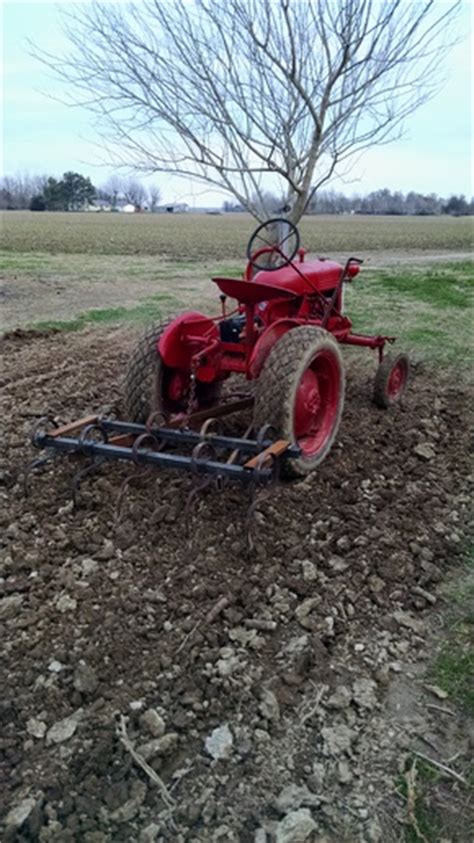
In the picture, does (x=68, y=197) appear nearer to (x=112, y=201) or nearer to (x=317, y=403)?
(x=112, y=201)

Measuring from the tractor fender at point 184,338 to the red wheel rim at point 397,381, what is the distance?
193 cm

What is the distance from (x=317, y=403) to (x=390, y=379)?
1.53m

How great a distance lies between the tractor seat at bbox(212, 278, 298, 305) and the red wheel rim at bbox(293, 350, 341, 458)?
1.44ft

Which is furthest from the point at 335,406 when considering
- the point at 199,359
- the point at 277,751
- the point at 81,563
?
the point at 277,751

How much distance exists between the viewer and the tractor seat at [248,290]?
3.81 meters

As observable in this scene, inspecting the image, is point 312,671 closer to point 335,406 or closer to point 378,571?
point 378,571

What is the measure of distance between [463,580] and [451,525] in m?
0.56

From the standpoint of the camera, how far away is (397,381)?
18.9 feet

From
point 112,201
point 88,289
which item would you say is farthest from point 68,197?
point 88,289

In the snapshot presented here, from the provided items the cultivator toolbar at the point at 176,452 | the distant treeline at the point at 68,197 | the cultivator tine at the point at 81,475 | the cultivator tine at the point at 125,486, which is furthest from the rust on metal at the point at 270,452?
the distant treeline at the point at 68,197

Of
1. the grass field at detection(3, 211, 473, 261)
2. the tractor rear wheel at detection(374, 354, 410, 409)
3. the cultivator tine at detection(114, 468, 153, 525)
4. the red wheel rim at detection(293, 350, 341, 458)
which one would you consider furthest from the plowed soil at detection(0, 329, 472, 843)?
the grass field at detection(3, 211, 473, 261)

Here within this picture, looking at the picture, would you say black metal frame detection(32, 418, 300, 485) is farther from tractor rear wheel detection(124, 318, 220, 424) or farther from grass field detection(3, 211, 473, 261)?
grass field detection(3, 211, 473, 261)

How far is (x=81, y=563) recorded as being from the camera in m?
3.27

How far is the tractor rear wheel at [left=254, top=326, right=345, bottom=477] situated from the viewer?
378cm
